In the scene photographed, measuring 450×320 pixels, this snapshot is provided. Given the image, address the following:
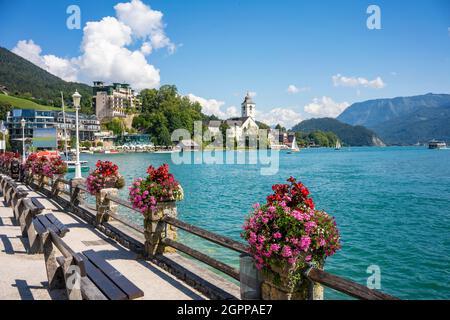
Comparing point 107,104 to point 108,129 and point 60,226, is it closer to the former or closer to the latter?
point 108,129

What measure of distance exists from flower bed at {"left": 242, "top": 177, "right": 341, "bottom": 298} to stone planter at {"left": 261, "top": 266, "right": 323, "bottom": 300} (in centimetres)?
1

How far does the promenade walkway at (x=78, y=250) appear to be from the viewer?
20.5ft

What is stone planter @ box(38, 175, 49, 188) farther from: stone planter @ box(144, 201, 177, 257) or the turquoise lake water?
stone planter @ box(144, 201, 177, 257)

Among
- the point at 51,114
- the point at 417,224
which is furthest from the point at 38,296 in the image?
the point at 51,114

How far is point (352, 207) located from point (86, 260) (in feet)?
82.6

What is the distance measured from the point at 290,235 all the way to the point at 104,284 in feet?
8.18

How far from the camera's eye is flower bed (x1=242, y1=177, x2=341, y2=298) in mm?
4707

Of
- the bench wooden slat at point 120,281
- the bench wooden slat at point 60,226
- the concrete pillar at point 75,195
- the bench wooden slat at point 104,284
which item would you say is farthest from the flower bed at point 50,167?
the bench wooden slat at point 104,284

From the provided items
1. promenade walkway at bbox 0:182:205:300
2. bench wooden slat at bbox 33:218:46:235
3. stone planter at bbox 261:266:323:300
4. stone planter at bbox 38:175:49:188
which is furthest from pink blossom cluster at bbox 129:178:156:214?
stone planter at bbox 38:175:49:188

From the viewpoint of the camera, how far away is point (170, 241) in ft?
26.0

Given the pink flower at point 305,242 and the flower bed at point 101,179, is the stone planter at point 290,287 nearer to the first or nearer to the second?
the pink flower at point 305,242

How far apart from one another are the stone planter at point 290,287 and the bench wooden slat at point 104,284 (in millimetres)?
1897

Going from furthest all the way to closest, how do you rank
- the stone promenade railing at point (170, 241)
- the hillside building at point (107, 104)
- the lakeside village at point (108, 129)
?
the hillside building at point (107, 104) < the lakeside village at point (108, 129) < the stone promenade railing at point (170, 241)

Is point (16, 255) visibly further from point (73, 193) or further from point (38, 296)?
point (73, 193)
